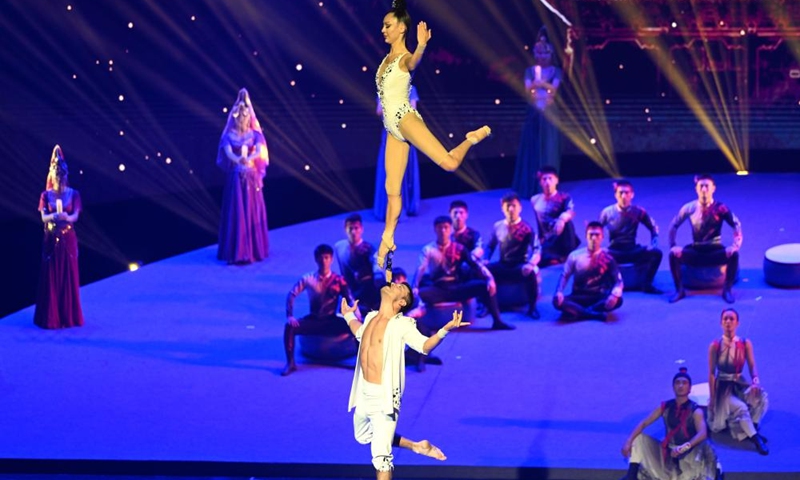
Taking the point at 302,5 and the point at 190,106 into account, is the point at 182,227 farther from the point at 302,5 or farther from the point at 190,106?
the point at 302,5

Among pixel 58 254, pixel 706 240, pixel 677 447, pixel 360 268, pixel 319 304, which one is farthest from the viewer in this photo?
pixel 706 240

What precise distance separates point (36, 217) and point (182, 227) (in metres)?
1.57

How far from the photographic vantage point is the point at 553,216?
1191 centimetres

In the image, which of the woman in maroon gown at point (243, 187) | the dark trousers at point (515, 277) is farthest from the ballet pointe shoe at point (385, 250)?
the woman in maroon gown at point (243, 187)

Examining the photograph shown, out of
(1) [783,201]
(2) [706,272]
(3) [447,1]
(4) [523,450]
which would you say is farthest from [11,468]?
(3) [447,1]

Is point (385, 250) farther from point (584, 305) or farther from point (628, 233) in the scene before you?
point (628, 233)

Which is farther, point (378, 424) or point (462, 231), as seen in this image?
point (462, 231)

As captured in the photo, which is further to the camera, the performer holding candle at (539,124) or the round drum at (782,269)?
the performer holding candle at (539,124)

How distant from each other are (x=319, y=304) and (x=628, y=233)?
10.2 feet

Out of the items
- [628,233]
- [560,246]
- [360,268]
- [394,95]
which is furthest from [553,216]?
[394,95]

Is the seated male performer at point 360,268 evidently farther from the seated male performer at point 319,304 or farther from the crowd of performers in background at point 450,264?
the seated male performer at point 319,304

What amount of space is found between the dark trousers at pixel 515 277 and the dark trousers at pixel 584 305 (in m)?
0.25

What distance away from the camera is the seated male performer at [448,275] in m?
10.2

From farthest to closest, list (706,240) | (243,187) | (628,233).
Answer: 1. (243,187)
2. (628,233)
3. (706,240)
